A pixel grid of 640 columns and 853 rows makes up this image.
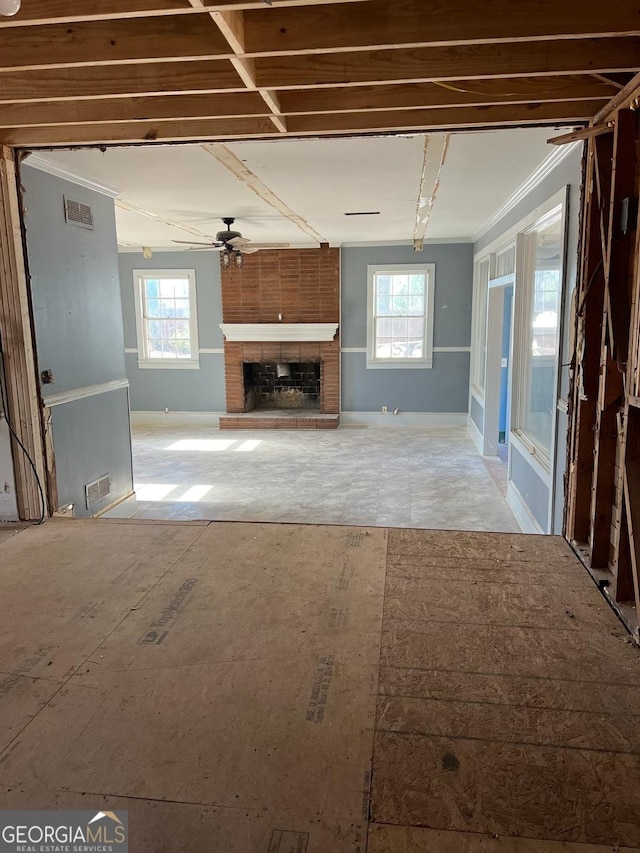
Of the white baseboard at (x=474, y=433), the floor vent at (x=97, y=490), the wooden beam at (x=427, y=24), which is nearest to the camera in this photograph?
the wooden beam at (x=427, y=24)

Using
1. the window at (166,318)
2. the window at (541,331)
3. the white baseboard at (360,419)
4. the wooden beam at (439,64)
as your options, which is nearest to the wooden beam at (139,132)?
the wooden beam at (439,64)

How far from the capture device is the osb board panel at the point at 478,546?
302 centimetres

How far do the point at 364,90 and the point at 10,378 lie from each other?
8.84ft

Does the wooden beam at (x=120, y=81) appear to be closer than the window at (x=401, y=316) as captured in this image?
Yes

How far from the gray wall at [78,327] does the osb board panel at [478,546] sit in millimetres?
2668

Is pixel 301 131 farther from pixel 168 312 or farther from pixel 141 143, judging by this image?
pixel 168 312

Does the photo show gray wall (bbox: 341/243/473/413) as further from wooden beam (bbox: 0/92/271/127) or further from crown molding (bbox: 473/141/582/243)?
wooden beam (bbox: 0/92/271/127)

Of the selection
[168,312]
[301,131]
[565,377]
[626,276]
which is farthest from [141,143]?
[168,312]

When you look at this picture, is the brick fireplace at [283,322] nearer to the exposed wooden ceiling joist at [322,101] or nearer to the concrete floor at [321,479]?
the concrete floor at [321,479]

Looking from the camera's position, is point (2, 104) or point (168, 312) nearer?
point (2, 104)

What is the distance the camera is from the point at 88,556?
10.1 ft

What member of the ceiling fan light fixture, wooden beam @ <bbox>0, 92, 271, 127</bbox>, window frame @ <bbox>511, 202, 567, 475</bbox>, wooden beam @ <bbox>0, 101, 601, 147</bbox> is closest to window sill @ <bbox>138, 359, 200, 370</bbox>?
window frame @ <bbox>511, 202, 567, 475</bbox>

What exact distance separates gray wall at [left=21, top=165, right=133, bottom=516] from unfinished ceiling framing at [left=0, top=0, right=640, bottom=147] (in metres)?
0.84

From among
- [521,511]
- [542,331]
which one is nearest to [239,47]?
[542,331]
